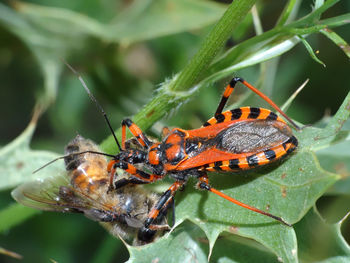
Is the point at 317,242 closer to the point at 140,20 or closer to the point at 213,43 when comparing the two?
the point at 213,43

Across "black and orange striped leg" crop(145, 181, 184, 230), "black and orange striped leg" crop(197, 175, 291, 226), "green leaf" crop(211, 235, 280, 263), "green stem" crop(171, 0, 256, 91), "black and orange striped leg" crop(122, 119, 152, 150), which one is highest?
"green stem" crop(171, 0, 256, 91)

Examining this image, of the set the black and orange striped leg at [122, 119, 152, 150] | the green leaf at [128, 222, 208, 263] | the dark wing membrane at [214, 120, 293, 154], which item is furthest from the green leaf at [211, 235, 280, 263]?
the black and orange striped leg at [122, 119, 152, 150]

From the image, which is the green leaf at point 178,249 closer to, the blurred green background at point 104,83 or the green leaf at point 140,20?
the blurred green background at point 104,83

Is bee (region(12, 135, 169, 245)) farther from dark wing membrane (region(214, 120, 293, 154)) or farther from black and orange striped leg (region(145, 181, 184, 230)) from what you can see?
dark wing membrane (region(214, 120, 293, 154))

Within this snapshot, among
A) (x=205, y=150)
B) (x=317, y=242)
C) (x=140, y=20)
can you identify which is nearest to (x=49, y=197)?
(x=205, y=150)

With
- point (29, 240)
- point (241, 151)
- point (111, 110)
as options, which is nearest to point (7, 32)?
point (111, 110)

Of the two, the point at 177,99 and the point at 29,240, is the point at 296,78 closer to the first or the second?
the point at 177,99
